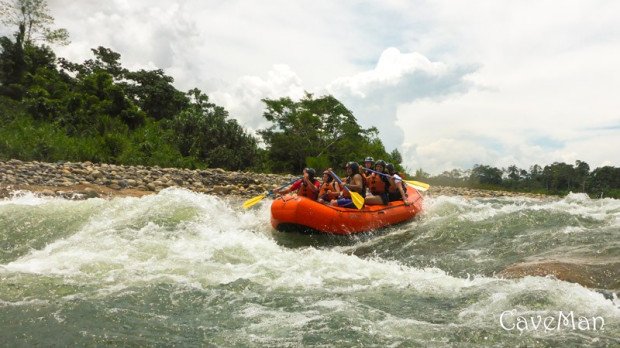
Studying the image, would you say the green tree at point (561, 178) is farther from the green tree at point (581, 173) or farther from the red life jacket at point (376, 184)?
the red life jacket at point (376, 184)

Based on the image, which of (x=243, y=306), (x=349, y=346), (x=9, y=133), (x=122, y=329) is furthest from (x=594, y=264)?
(x=9, y=133)

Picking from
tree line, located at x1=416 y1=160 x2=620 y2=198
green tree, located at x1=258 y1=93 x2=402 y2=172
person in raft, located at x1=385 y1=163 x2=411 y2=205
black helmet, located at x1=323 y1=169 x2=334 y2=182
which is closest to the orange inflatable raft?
black helmet, located at x1=323 y1=169 x2=334 y2=182

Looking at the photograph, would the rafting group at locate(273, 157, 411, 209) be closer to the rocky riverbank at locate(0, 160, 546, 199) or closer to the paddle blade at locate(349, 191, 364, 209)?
the paddle blade at locate(349, 191, 364, 209)

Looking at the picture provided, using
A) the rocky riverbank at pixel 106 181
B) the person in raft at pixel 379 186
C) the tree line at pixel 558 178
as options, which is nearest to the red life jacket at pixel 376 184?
the person in raft at pixel 379 186

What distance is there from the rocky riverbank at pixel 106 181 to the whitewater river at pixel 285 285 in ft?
9.53

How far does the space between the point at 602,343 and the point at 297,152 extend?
24.1 meters

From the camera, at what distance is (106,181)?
1333 cm

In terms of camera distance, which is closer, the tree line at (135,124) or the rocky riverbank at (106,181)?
the rocky riverbank at (106,181)

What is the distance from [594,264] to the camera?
18.8ft

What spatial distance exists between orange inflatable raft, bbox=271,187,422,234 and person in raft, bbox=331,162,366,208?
0.39 m

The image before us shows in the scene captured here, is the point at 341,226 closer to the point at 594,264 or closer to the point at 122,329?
the point at 594,264

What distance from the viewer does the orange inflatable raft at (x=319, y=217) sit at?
27.2ft

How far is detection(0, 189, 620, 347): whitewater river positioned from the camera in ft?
12.5

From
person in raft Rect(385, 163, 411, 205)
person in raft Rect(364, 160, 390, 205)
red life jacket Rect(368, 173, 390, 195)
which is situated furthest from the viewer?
person in raft Rect(385, 163, 411, 205)
